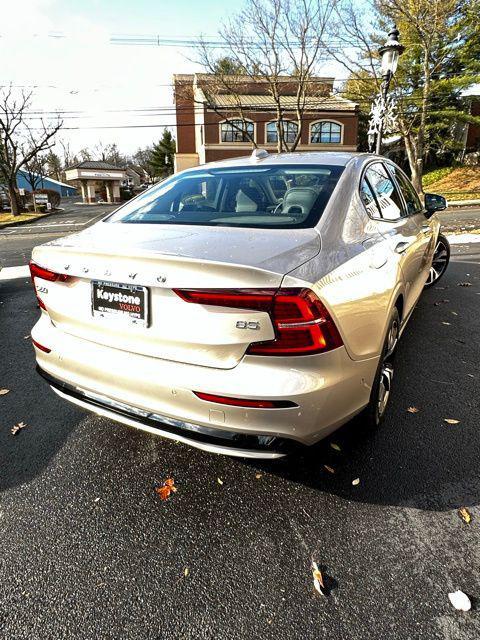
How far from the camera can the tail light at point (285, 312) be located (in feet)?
5.26

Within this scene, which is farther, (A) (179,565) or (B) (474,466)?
(B) (474,466)

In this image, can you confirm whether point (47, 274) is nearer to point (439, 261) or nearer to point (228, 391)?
point (228, 391)

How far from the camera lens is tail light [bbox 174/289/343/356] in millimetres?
1603

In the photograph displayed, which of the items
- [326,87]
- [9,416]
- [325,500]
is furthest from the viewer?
[326,87]

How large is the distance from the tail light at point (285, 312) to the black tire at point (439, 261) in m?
4.81

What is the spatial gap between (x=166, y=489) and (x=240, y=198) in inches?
69.6

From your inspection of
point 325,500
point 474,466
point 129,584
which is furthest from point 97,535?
point 474,466

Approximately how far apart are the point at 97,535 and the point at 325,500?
1109mm

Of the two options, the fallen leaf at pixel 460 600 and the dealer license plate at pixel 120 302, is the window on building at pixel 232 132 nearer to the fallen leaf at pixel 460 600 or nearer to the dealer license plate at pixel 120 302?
the dealer license plate at pixel 120 302

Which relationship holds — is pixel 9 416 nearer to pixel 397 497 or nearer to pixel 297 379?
pixel 297 379

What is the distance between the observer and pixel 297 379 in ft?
5.50

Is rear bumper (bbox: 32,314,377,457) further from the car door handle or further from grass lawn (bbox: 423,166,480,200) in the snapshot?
grass lawn (bbox: 423,166,480,200)

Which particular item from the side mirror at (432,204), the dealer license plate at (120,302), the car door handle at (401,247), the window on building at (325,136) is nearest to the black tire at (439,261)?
the side mirror at (432,204)

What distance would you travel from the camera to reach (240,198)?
267 cm
